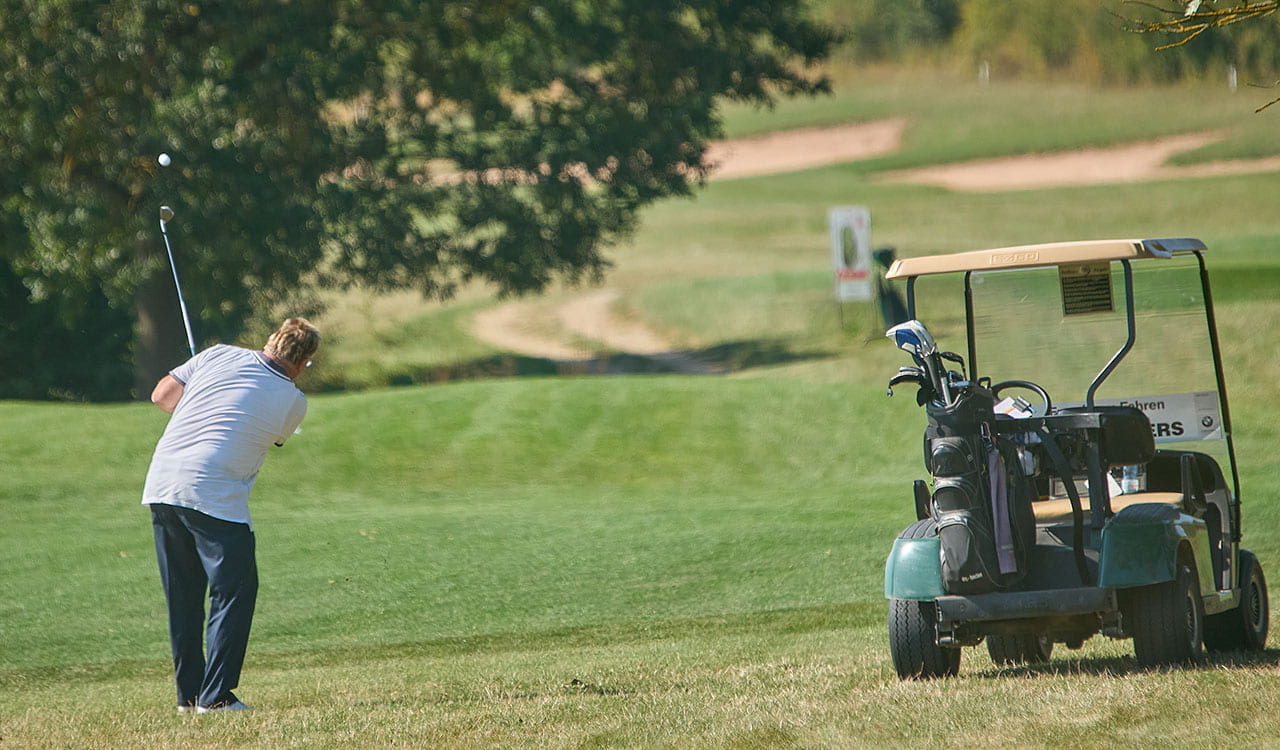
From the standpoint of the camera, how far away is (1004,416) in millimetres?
6199

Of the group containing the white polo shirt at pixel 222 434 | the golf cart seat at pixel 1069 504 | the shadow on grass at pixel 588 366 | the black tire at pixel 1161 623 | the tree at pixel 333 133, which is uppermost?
the tree at pixel 333 133

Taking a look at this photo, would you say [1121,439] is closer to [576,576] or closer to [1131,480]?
[1131,480]

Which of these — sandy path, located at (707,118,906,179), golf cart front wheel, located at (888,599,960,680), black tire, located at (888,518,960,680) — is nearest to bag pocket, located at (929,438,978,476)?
black tire, located at (888,518,960,680)

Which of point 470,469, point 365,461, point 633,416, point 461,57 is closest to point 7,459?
point 365,461

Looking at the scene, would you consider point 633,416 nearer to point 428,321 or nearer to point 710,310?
point 710,310

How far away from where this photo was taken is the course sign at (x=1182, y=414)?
709 cm

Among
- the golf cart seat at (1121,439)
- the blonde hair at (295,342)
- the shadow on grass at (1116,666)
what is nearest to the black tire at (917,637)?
the shadow on grass at (1116,666)

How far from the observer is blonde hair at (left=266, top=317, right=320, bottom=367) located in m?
6.41

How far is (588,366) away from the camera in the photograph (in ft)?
100

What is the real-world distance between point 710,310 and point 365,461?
59.9 feet

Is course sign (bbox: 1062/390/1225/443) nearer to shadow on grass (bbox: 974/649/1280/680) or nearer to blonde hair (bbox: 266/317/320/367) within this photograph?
shadow on grass (bbox: 974/649/1280/680)

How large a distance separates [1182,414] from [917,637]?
1.81m

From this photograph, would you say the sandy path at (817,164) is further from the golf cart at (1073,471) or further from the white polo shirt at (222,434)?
the white polo shirt at (222,434)

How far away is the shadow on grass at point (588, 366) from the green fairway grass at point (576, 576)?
0.23 metres
